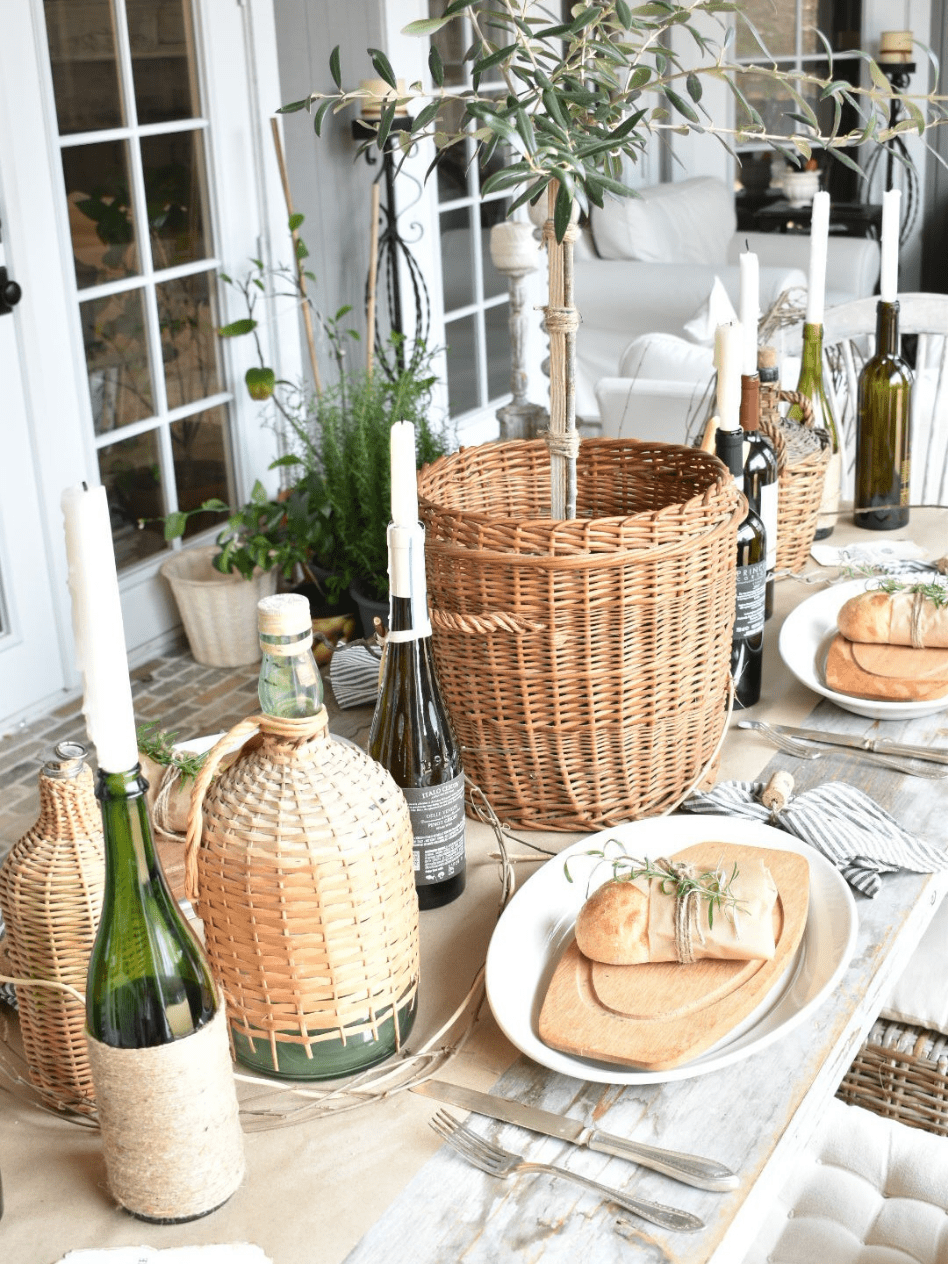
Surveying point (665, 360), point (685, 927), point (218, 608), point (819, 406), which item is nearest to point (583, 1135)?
point (685, 927)

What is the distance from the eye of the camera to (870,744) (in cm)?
125

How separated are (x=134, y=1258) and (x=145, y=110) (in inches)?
119

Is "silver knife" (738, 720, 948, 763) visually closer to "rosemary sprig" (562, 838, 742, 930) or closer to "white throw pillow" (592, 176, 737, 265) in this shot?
"rosemary sprig" (562, 838, 742, 930)

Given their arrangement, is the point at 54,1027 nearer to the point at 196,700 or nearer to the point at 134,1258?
the point at 134,1258

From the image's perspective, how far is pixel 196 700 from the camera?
3.15m

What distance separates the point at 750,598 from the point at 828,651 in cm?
14

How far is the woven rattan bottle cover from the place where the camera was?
2.59 ft

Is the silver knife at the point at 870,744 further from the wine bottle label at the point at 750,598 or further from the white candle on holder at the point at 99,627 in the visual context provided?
the white candle on holder at the point at 99,627

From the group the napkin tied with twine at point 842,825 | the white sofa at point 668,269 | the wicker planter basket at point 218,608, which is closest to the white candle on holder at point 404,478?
the napkin tied with twine at point 842,825

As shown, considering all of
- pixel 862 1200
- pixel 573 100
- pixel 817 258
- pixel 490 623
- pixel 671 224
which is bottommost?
pixel 862 1200

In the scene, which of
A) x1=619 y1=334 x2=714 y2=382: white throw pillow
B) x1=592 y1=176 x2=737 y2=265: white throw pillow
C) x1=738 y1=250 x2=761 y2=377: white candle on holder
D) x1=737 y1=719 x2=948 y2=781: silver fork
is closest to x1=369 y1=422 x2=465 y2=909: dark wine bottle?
x1=737 y1=719 x2=948 y2=781: silver fork

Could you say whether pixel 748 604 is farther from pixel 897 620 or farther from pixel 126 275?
pixel 126 275

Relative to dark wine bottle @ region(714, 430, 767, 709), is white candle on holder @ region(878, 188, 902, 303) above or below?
above

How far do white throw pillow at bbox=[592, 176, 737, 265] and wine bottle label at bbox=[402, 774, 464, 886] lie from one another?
3978mm
